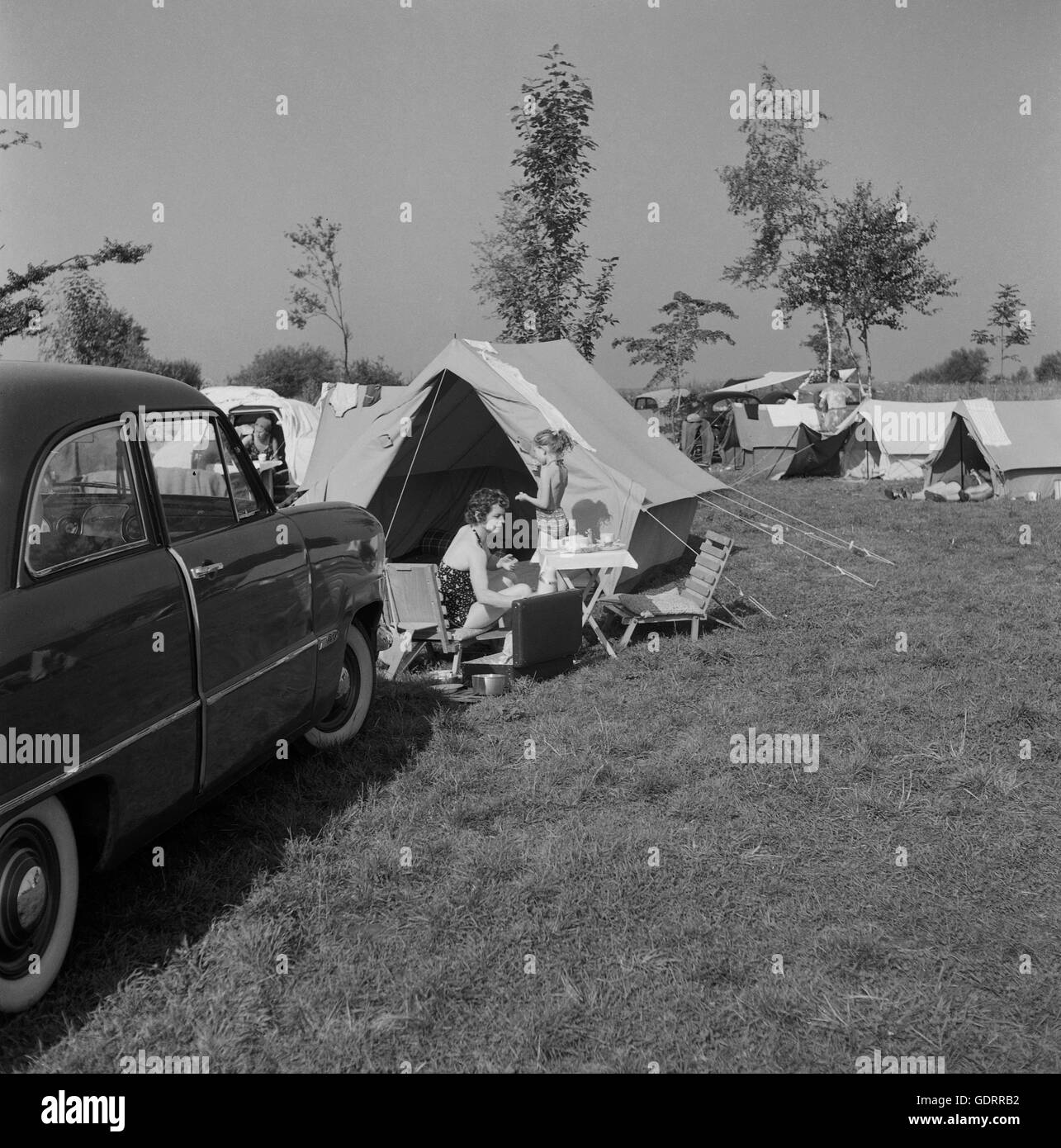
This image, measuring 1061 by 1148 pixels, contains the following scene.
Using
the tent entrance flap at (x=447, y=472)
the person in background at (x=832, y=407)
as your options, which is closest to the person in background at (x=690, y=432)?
the person in background at (x=832, y=407)

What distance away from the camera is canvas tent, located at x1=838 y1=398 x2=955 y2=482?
1972cm

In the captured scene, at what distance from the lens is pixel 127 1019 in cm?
318

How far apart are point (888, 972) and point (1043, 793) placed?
1966mm

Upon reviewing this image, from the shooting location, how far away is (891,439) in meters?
20.2

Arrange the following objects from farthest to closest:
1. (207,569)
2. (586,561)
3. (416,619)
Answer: (586,561)
(416,619)
(207,569)

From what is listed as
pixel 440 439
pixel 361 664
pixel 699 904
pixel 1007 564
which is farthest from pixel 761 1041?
pixel 1007 564

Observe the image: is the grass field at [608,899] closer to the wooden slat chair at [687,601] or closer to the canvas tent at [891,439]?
the wooden slat chair at [687,601]

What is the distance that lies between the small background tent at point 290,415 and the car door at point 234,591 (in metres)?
12.5

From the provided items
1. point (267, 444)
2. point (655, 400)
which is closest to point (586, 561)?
point (267, 444)

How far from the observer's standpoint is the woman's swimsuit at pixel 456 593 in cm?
739

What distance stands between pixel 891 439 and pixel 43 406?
18937 mm

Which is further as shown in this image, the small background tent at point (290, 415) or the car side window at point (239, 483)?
the small background tent at point (290, 415)

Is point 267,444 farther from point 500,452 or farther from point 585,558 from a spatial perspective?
point 585,558

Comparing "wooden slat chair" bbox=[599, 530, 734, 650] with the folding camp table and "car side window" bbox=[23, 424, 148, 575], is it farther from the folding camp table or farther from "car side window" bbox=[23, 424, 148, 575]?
"car side window" bbox=[23, 424, 148, 575]
